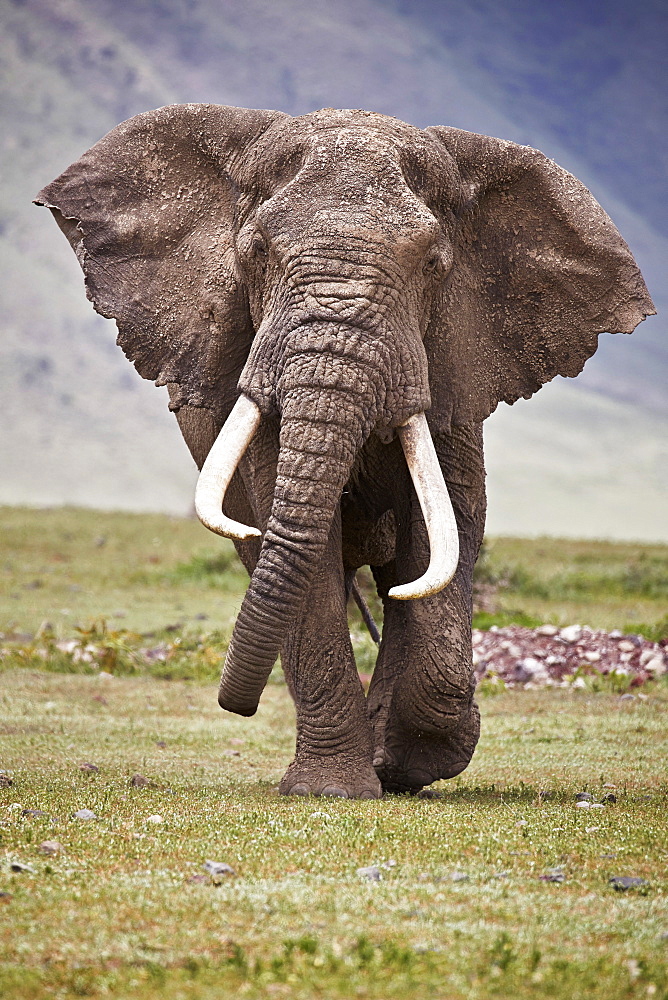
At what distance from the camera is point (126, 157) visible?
898 cm

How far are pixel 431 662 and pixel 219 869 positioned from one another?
2.89 metres

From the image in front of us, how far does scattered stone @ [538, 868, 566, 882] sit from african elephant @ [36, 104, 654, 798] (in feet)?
6.45

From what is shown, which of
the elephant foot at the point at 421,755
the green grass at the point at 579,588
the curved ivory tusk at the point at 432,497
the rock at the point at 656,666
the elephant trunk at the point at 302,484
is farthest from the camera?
the green grass at the point at 579,588

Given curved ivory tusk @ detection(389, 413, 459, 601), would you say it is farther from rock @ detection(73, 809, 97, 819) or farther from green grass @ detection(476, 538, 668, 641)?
green grass @ detection(476, 538, 668, 641)

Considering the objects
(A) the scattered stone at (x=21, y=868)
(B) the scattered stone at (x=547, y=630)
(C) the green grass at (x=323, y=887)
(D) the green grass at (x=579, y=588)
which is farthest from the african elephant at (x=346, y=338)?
(D) the green grass at (x=579, y=588)

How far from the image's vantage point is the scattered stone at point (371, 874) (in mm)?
5211

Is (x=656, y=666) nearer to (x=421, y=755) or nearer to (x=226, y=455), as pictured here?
(x=421, y=755)

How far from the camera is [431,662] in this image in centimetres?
789

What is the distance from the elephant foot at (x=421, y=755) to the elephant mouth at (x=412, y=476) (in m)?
1.38

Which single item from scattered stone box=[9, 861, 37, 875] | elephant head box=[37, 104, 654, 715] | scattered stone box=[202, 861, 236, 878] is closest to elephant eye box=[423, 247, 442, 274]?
elephant head box=[37, 104, 654, 715]

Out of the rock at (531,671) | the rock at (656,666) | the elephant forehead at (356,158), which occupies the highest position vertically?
the elephant forehead at (356,158)

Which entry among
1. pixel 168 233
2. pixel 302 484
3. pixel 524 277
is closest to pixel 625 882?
pixel 302 484

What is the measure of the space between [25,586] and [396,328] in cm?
1687

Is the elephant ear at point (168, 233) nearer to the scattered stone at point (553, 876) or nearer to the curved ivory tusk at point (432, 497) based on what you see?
the curved ivory tusk at point (432, 497)
